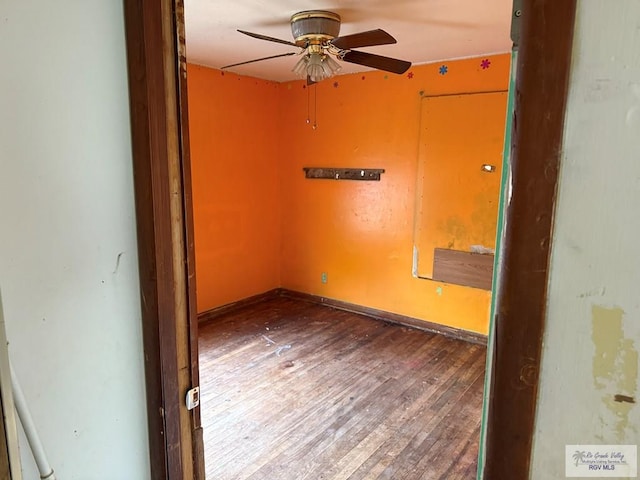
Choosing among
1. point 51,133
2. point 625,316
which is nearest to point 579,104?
point 625,316

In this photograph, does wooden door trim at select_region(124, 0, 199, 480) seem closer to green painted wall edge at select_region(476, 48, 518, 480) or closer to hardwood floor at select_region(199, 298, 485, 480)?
green painted wall edge at select_region(476, 48, 518, 480)

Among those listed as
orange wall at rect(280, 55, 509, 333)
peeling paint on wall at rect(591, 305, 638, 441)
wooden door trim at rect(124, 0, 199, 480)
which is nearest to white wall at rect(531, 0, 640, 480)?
peeling paint on wall at rect(591, 305, 638, 441)

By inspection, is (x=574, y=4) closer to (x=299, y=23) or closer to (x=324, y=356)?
(x=299, y=23)

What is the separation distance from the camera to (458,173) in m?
3.58

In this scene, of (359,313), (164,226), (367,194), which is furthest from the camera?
(359,313)

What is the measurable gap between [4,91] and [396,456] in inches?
91.8

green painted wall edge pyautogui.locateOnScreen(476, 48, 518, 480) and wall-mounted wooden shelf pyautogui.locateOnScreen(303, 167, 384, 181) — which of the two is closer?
green painted wall edge pyautogui.locateOnScreen(476, 48, 518, 480)

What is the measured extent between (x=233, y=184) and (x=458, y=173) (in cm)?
221

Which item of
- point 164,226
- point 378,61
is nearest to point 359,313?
point 378,61

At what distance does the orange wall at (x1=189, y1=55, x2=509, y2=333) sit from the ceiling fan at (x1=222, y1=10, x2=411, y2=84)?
4.34 ft

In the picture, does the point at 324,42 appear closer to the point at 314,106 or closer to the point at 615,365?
the point at 314,106

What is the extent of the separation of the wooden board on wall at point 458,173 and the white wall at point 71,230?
304cm

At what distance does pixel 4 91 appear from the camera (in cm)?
81

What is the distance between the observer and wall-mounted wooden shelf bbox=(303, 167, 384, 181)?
409cm
